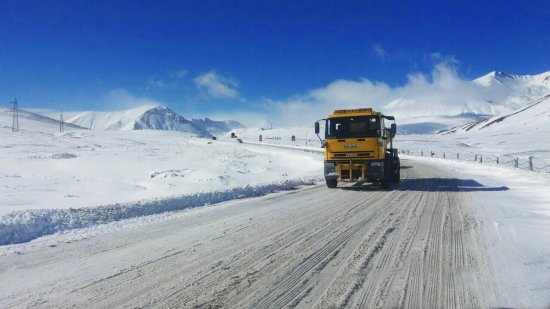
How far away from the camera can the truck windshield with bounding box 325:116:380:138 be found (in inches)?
502

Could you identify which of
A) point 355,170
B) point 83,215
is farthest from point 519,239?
point 83,215

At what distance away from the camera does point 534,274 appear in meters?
4.12

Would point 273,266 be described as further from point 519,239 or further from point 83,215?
point 83,215

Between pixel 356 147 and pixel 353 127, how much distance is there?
836 millimetres

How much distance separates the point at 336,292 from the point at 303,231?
272 cm

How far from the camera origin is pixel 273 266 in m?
4.61

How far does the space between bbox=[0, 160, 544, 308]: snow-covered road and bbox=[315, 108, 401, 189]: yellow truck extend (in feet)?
15.9

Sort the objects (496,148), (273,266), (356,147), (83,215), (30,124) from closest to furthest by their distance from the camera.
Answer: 1. (273,266)
2. (83,215)
3. (356,147)
4. (496,148)
5. (30,124)

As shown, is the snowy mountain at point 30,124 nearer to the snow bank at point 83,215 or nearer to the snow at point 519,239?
the snow bank at point 83,215

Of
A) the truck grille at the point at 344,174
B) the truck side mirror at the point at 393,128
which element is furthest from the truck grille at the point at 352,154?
the truck side mirror at the point at 393,128

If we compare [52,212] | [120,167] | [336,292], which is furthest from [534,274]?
[120,167]

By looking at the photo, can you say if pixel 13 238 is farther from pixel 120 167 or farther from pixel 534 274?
pixel 120 167

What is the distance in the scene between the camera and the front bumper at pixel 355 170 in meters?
12.5

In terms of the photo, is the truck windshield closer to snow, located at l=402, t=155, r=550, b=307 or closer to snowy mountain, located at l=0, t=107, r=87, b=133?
snow, located at l=402, t=155, r=550, b=307
